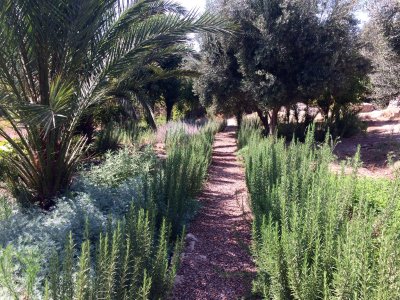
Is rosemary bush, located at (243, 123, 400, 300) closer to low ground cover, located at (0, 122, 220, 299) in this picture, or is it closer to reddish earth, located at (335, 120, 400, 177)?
low ground cover, located at (0, 122, 220, 299)

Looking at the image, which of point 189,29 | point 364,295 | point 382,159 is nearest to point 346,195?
point 364,295

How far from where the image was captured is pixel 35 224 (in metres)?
3.42

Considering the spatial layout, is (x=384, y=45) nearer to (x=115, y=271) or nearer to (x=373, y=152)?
(x=373, y=152)

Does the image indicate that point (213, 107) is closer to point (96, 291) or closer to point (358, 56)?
point (358, 56)

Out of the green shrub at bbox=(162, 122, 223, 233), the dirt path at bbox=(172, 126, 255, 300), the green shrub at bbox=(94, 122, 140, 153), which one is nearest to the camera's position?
the dirt path at bbox=(172, 126, 255, 300)

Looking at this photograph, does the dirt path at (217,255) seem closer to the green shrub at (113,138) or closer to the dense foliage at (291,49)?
the green shrub at (113,138)

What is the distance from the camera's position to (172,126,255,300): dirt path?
122 inches

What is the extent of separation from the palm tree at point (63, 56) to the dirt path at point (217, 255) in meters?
1.88

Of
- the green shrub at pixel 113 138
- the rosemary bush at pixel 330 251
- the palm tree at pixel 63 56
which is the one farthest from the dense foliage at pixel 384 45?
the rosemary bush at pixel 330 251

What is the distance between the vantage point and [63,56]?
14.4 feet

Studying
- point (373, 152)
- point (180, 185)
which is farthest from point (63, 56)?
point (373, 152)

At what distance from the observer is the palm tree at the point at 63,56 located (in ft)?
13.6

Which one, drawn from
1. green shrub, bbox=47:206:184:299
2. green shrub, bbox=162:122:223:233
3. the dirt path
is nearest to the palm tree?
green shrub, bbox=162:122:223:233

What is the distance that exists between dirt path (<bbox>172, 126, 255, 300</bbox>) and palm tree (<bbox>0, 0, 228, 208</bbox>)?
1876 millimetres
